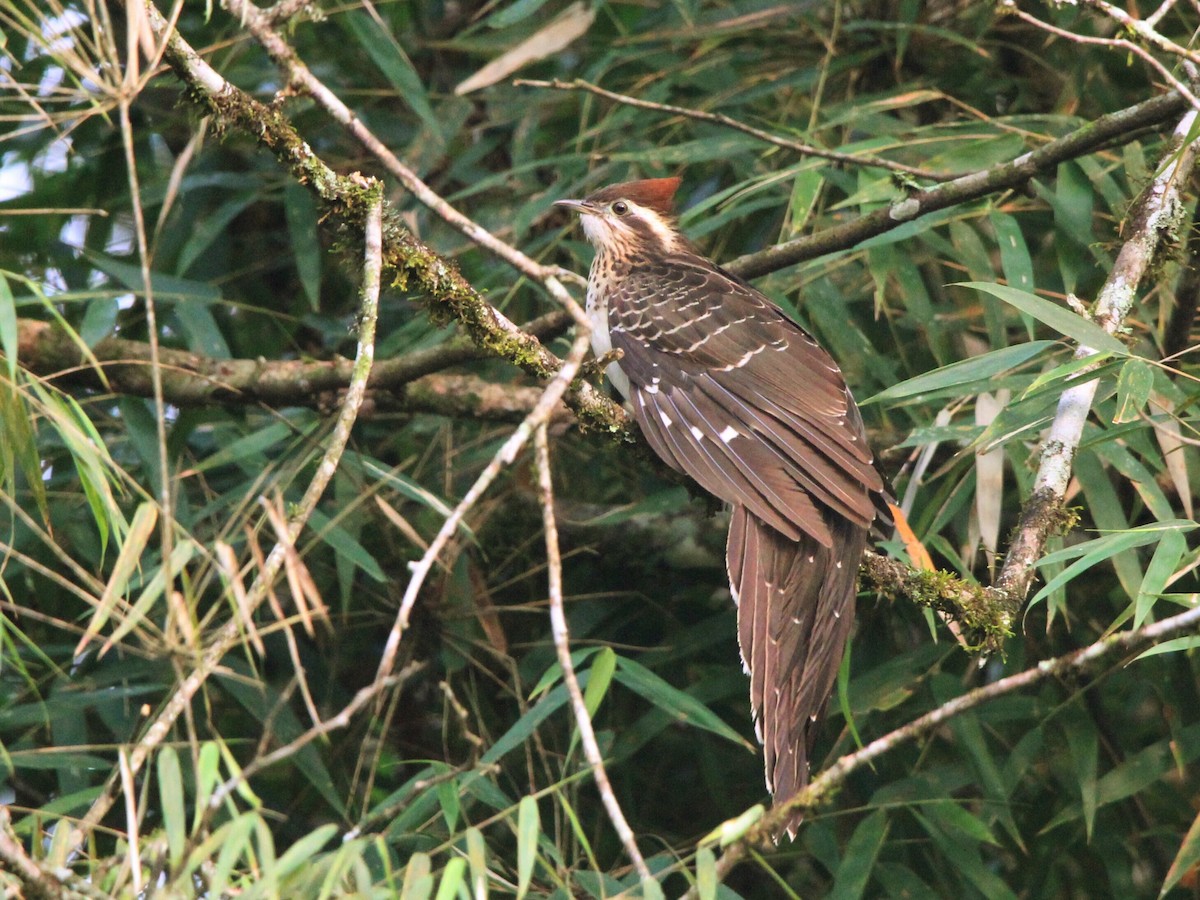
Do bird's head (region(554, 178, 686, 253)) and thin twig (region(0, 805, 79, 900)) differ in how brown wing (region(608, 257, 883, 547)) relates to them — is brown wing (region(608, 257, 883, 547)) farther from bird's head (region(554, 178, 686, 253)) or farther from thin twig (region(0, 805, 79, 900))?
thin twig (region(0, 805, 79, 900))

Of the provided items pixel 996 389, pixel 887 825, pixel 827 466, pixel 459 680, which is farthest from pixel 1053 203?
pixel 459 680

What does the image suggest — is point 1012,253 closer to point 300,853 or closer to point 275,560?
point 275,560

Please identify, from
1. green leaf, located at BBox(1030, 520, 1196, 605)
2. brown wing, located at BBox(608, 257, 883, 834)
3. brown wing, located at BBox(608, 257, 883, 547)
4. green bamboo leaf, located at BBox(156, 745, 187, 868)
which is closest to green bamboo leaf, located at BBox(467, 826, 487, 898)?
green bamboo leaf, located at BBox(156, 745, 187, 868)

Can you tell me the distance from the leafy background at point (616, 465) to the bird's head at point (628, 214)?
19cm

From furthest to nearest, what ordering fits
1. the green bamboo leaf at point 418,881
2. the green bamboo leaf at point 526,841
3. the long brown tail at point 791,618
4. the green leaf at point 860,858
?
the green leaf at point 860,858
the long brown tail at point 791,618
the green bamboo leaf at point 526,841
the green bamboo leaf at point 418,881

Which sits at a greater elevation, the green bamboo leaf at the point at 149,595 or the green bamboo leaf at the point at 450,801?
the green bamboo leaf at the point at 149,595

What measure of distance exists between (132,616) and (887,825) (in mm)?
2502

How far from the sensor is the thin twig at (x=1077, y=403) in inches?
127

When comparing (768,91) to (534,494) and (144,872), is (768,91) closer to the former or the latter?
(534,494)

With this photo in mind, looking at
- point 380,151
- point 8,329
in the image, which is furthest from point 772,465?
point 8,329

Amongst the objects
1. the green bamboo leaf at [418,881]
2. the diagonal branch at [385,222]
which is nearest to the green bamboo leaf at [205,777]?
the green bamboo leaf at [418,881]

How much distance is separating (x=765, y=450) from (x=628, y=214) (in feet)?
4.42

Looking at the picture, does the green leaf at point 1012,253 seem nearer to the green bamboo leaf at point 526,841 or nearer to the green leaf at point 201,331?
the green bamboo leaf at point 526,841

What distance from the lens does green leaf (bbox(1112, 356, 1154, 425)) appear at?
2.86 meters
